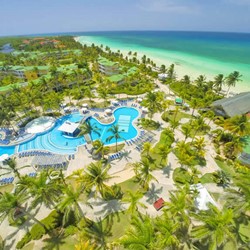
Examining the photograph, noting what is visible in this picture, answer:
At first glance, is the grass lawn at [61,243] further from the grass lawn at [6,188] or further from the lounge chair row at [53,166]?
the lounge chair row at [53,166]

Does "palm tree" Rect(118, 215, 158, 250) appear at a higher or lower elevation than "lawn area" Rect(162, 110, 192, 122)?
higher

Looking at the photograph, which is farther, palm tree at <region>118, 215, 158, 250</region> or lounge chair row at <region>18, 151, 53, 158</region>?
lounge chair row at <region>18, 151, 53, 158</region>

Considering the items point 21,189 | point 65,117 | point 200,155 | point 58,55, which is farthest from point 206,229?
point 58,55

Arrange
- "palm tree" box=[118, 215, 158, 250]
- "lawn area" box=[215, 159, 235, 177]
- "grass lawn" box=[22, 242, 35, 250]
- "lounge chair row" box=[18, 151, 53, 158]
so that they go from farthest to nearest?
"lounge chair row" box=[18, 151, 53, 158]
"lawn area" box=[215, 159, 235, 177]
"grass lawn" box=[22, 242, 35, 250]
"palm tree" box=[118, 215, 158, 250]

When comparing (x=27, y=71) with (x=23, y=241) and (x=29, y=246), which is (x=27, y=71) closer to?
(x=23, y=241)

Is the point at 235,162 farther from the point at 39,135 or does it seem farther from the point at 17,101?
the point at 17,101

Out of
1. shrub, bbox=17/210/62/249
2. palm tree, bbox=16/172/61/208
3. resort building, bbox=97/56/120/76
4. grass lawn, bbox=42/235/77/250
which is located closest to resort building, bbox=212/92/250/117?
palm tree, bbox=16/172/61/208

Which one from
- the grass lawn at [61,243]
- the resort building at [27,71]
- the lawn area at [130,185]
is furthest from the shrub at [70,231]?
the resort building at [27,71]

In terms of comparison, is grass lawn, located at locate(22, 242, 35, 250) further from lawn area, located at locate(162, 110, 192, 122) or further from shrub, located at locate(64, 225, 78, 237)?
lawn area, located at locate(162, 110, 192, 122)
